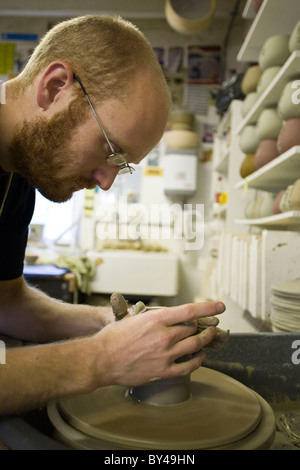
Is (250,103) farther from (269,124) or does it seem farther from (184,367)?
(184,367)

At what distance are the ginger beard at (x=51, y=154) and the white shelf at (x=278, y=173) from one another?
2.67 feet

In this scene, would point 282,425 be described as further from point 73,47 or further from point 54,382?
point 73,47

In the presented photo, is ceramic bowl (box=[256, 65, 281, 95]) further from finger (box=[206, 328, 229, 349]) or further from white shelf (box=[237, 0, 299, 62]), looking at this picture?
finger (box=[206, 328, 229, 349])

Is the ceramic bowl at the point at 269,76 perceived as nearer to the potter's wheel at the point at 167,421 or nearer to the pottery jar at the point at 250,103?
the pottery jar at the point at 250,103

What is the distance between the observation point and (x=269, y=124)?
6.26ft

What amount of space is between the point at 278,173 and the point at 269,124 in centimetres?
24

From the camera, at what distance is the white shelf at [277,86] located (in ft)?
4.83

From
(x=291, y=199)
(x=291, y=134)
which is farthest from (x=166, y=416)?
(x=291, y=134)

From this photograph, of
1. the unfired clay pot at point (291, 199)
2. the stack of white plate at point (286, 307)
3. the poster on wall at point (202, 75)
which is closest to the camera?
the stack of white plate at point (286, 307)

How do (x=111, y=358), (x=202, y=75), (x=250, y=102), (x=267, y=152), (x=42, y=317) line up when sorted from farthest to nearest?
1. (x=202, y=75)
2. (x=250, y=102)
3. (x=267, y=152)
4. (x=42, y=317)
5. (x=111, y=358)

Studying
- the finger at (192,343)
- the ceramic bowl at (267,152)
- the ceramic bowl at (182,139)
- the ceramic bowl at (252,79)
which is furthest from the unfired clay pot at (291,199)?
the ceramic bowl at (182,139)

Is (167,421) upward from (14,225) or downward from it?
downward

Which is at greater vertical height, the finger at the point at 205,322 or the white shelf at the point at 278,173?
the white shelf at the point at 278,173

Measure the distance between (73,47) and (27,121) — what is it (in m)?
0.21
